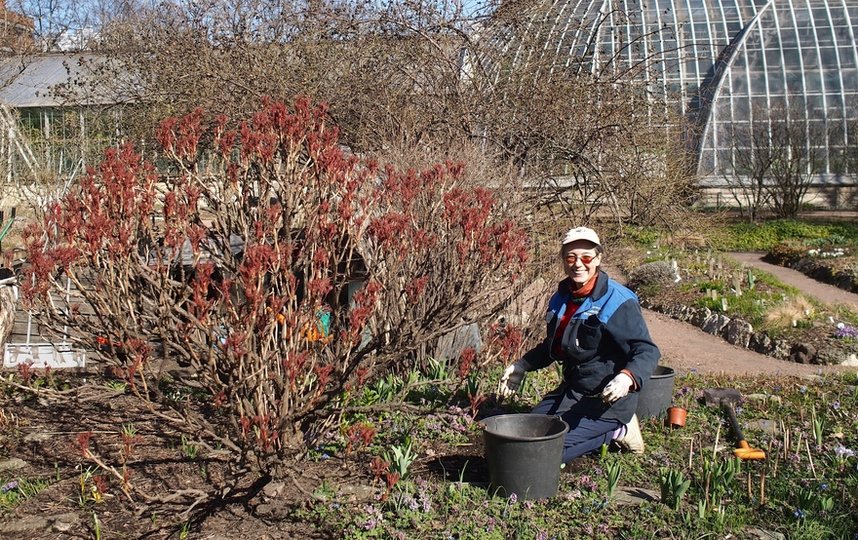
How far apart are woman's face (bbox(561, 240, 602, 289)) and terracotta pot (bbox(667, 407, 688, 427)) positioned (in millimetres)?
1155

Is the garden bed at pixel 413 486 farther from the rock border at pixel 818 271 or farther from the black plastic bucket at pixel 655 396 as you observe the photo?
the rock border at pixel 818 271

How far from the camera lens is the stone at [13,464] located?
14.7 ft

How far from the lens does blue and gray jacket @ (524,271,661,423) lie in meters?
4.23

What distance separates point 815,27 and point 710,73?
3.85 metres

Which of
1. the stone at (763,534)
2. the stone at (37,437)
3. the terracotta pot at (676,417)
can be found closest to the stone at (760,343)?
the terracotta pot at (676,417)

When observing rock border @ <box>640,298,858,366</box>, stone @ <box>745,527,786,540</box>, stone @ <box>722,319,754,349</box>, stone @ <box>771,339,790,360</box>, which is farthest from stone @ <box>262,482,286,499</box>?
stone @ <box>722,319,754,349</box>

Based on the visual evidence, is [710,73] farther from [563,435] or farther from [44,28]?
[563,435]

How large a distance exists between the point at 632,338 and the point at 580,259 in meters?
0.45

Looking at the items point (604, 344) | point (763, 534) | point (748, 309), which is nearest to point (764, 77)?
point (748, 309)

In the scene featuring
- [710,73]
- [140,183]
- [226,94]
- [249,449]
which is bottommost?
[249,449]

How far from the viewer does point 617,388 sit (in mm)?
3967

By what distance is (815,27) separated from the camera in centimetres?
2761

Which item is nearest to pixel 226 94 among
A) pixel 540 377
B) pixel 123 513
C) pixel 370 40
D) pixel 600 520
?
pixel 370 40

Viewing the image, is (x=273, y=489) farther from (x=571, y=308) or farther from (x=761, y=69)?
(x=761, y=69)
